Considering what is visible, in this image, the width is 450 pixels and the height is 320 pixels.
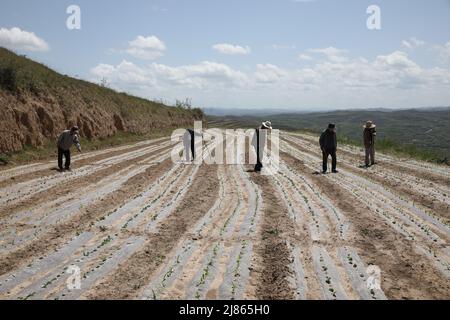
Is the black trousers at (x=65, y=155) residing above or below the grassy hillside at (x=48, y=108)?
below

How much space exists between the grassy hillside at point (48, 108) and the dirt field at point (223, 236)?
293 inches

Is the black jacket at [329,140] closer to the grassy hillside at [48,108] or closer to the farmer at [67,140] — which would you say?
the farmer at [67,140]

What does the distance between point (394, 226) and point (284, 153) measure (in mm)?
15954

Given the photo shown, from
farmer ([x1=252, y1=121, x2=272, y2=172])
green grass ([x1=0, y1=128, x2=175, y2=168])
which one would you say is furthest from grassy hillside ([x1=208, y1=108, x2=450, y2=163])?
green grass ([x1=0, y1=128, x2=175, y2=168])

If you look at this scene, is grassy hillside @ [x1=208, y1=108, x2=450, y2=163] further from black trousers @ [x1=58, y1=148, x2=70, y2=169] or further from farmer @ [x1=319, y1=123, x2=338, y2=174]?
black trousers @ [x1=58, y1=148, x2=70, y2=169]

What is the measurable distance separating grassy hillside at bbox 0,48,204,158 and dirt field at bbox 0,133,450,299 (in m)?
7.45

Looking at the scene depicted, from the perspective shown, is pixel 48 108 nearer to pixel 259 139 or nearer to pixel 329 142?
pixel 259 139

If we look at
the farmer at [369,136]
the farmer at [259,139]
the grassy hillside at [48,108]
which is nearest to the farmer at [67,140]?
the grassy hillside at [48,108]

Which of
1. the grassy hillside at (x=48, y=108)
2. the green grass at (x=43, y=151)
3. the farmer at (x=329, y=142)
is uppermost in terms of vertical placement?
the grassy hillside at (x=48, y=108)

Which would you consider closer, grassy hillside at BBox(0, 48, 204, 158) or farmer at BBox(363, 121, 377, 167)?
farmer at BBox(363, 121, 377, 167)

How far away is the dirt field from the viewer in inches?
263

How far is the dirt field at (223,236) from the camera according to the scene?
6680mm

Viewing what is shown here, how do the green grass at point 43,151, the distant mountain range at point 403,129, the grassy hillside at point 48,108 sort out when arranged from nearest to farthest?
the green grass at point 43,151, the grassy hillside at point 48,108, the distant mountain range at point 403,129
